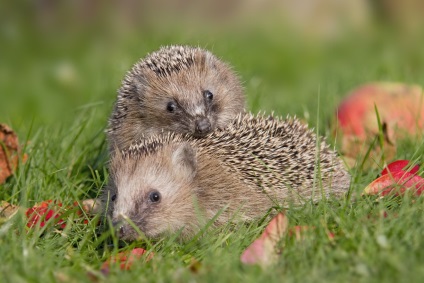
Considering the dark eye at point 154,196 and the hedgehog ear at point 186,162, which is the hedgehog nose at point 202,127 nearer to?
the hedgehog ear at point 186,162

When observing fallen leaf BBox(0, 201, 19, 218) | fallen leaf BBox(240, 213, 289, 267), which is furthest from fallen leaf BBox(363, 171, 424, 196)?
fallen leaf BBox(0, 201, 19, 218)

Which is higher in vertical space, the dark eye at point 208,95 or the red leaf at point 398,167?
the dark eye at point 208,95

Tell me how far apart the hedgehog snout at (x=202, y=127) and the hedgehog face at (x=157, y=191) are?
1.36 feet

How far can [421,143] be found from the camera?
548 cm

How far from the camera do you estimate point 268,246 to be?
4160mm

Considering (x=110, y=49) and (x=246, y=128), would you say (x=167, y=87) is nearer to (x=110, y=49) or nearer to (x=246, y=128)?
(x=246, y=128)

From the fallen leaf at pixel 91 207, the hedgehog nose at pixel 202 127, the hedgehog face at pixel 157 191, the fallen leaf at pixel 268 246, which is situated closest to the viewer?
the fallen leaf at pixel 268 246

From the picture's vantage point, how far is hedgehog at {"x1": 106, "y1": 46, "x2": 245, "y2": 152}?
565 cm

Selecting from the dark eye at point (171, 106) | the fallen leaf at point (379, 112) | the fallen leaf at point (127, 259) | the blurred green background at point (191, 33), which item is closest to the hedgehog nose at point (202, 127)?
the dark eye at point (171, 106)

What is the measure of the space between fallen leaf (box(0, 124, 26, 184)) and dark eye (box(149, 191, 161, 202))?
1.35 m

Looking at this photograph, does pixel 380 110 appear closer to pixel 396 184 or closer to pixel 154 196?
pixel 396 184

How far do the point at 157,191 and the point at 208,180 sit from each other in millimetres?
343

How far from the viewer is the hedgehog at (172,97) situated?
5.65 m

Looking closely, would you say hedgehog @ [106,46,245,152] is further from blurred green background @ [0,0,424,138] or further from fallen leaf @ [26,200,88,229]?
blurred green background @ [0,0,424,138]
